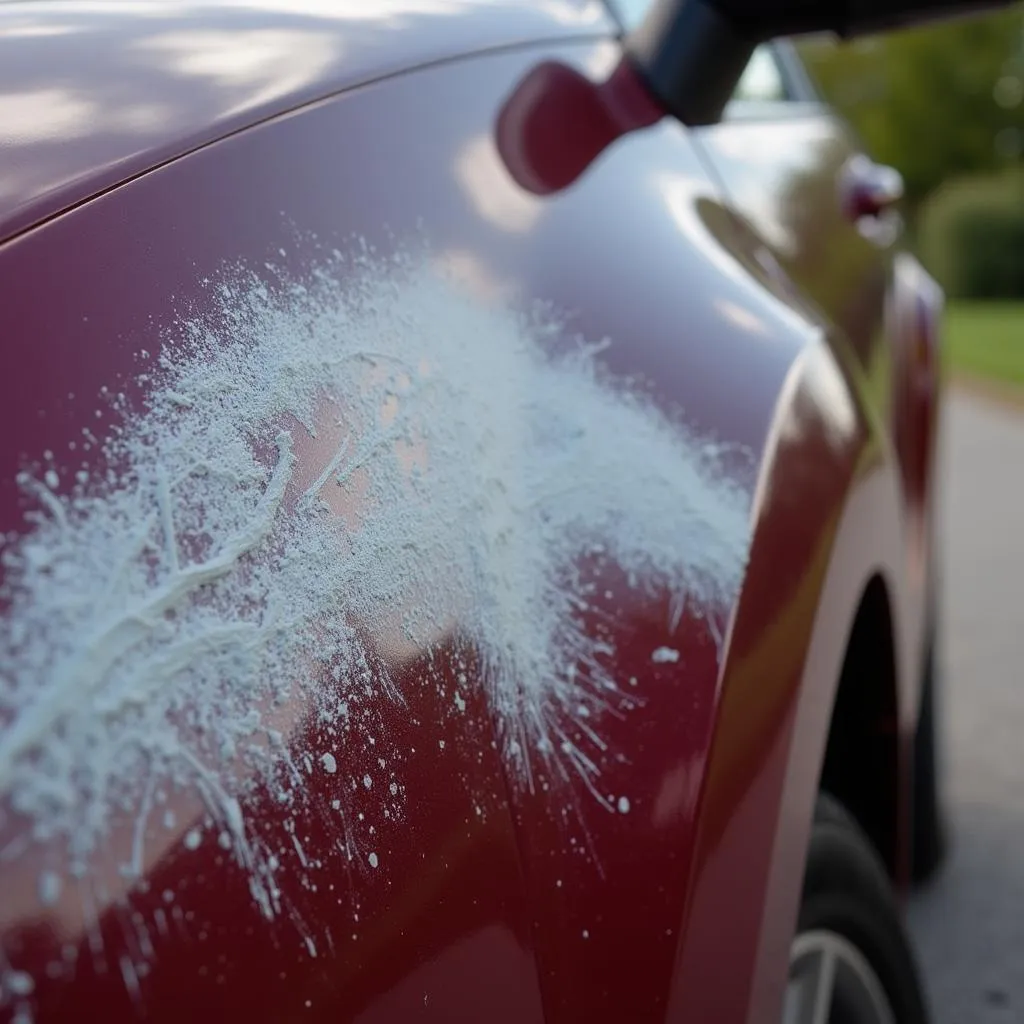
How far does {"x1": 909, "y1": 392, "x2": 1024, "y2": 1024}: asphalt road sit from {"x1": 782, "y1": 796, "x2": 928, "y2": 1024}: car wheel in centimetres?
106

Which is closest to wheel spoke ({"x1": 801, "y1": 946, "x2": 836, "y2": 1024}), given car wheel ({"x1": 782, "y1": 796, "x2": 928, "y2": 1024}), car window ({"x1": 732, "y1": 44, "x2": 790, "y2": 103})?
car wheel ({"x1": 782, "y1": 796, "x2": 928, "y2": 1024})

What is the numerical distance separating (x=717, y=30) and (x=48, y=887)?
4.31ft

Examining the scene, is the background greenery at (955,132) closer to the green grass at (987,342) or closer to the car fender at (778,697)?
the green grass at (987,342)

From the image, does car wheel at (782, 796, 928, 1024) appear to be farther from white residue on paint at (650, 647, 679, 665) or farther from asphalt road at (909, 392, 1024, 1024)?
asphalt road at (909, 392, 1024, 1024)

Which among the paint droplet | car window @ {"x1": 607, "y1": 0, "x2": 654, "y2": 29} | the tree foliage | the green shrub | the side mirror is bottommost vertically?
the tree foliage

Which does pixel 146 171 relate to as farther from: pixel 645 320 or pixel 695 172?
pixel 695 172

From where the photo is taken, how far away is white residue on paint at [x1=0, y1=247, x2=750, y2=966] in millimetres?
735

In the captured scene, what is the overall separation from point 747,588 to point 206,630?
1.87 feet

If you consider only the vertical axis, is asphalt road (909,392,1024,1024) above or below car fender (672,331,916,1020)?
below

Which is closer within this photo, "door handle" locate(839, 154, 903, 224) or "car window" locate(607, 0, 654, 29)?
"car window" locate(607, 0, 654, 29)

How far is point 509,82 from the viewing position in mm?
1445

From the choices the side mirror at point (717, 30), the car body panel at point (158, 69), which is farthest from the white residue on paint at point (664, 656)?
the side mirror at point (717, 30)

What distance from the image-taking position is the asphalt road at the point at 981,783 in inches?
108

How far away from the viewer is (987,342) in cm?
1616
